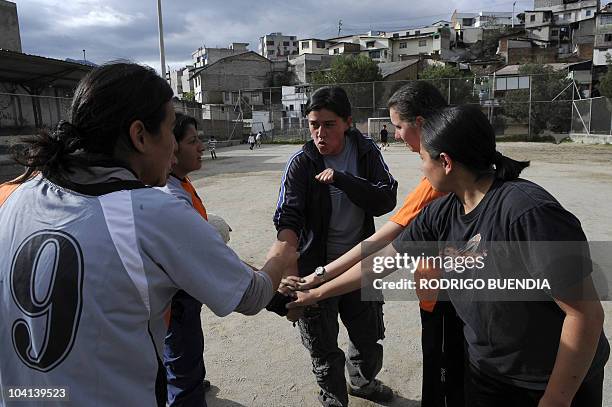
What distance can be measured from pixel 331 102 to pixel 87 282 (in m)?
1.95

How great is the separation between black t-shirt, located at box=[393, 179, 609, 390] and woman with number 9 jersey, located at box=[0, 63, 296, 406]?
902 millimetres

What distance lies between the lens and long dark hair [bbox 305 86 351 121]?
2.75 metres

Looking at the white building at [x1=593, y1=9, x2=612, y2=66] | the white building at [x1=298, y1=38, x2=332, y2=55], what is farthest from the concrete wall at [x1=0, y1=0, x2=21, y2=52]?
the white building at [x1=298, y1=38, x2=332, y2=55]

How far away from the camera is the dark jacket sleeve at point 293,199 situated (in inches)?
108

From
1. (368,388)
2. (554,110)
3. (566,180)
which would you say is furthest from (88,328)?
(554,110)

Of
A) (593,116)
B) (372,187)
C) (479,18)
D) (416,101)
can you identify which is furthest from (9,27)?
(479,18)

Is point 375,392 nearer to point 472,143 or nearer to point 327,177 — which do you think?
point 327,177

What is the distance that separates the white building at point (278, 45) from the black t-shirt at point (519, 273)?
325 feet

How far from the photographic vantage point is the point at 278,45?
97500 mm

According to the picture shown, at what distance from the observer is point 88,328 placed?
3.70 feet

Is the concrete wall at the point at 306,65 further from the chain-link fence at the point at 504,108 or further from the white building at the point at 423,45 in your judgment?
the chain-link fence at the point at 504,108

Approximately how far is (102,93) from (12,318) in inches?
25.0

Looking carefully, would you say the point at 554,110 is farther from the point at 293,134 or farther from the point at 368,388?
the point at 368,388

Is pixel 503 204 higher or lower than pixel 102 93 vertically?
lower
